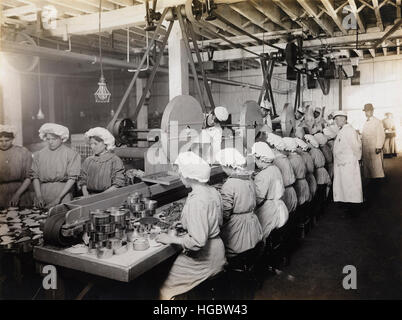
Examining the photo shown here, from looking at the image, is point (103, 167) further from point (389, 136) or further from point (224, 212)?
point (389, 136)

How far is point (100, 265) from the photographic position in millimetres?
2572

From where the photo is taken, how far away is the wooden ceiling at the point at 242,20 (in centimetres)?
569

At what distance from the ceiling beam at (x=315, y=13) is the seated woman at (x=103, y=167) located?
11.6ft

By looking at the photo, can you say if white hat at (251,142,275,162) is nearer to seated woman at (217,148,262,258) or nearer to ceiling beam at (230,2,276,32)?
seated woman at (217,148,262,258)

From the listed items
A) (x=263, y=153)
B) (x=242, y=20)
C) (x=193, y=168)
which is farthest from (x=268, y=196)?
(x=242, y=20)

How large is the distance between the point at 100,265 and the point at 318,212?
16.6 ft

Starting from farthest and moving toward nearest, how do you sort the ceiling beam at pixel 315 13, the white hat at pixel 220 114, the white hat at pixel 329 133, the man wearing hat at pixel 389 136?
the man wearing hat at pixel 389 136
the white hat at pixel 329 133
the ceiling beam at pixel 315 13
the white hat at pixel 220 114

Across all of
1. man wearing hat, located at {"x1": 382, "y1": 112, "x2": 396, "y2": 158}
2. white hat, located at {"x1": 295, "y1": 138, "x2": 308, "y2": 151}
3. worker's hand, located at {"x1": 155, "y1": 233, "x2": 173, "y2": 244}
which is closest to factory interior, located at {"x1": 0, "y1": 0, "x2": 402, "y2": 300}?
worker's hand, located at {"x1": 155, "y1": 233, "x2": 173, "y2": 244}

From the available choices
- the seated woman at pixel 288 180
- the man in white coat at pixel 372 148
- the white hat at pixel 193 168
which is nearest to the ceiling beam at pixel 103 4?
the seated woman at pixel 288 180

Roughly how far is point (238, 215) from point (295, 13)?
4.50 meters

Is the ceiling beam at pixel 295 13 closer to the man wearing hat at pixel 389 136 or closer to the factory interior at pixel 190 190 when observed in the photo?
the factory interior at pixel 190 190

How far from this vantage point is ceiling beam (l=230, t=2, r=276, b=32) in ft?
19.7

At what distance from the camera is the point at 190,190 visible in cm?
489
